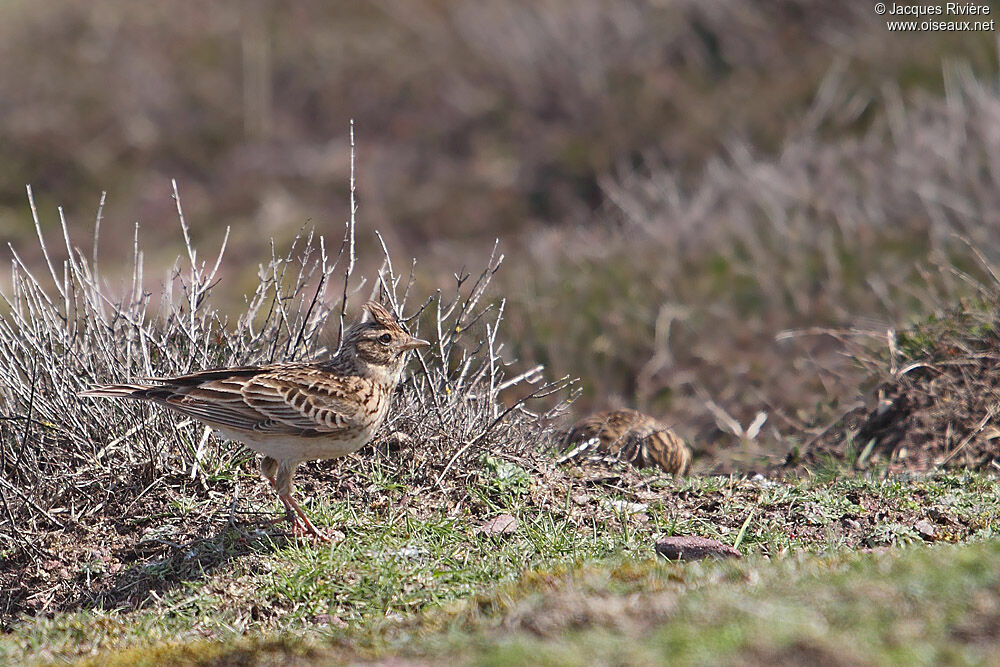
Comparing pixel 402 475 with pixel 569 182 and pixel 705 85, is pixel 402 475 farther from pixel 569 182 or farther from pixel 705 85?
pixel 705 85

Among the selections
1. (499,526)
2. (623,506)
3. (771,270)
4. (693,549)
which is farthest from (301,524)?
(771,270)

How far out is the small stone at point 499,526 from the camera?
5.93 m

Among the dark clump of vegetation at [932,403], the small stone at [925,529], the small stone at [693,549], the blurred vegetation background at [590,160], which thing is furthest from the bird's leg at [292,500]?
the blurred vegetation background at [590,160]

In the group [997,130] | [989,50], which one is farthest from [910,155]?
[989,50]

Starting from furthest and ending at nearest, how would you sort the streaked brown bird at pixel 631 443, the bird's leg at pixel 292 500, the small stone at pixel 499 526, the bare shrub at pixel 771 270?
the bare shrub at pixel 771 270
the streaked brown bird at pixel 631 443
the small stone at pixel 499 526
the bird's leg at pixel 292 500

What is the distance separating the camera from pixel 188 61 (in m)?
25.8

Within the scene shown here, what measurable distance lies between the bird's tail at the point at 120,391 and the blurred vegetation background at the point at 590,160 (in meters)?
4.66

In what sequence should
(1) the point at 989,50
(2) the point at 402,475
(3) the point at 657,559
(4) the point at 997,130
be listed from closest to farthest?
(3) the point at 657,559 → (2) the point at 402,475 → (4) the point at 997,130 → (1) the point at 989,50

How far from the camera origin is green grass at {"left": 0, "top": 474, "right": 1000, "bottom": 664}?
367 centimetres

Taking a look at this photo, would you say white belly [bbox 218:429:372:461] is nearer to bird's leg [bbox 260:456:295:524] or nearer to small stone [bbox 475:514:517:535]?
bird's leg [bbox 260:456:295:524]

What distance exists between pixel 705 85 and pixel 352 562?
14972 mm

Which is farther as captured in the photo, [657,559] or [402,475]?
[402,475]

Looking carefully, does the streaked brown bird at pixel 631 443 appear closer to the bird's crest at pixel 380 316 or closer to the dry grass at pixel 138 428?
the dry grass at pixel 138 428

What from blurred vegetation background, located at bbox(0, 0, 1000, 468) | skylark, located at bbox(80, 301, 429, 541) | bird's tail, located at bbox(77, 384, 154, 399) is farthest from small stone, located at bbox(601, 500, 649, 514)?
blurred vegetation background, located at bbox(0, 0, 1000, 468)
